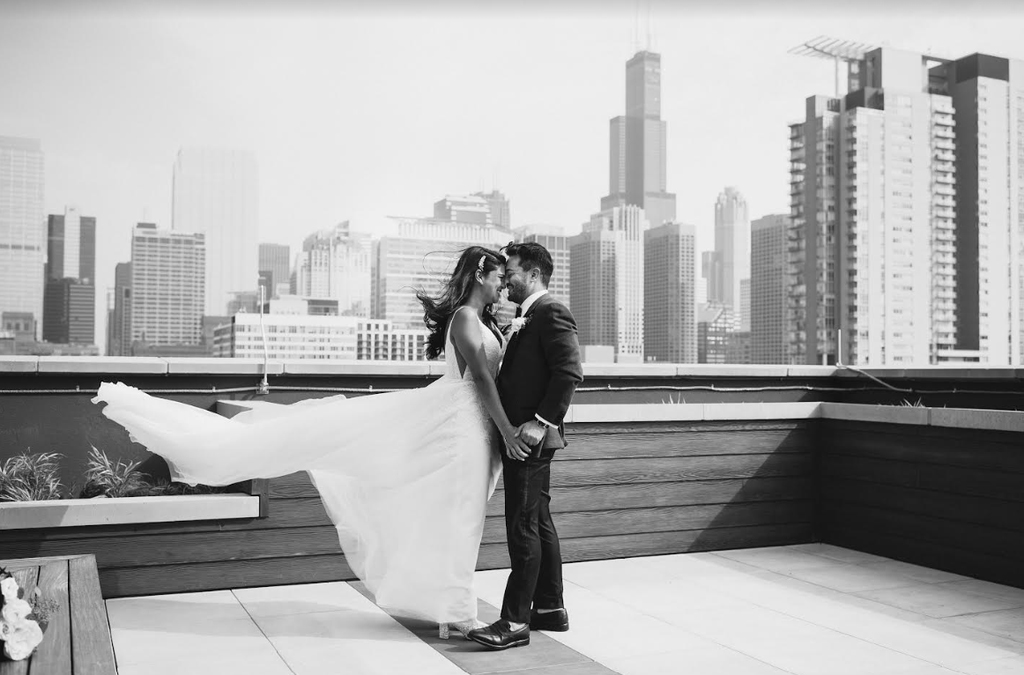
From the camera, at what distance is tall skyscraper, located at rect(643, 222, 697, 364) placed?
90188 mm

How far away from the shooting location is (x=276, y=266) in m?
66.8

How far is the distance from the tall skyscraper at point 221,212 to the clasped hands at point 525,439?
68471 mm

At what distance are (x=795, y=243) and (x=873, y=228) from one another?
7.12 m

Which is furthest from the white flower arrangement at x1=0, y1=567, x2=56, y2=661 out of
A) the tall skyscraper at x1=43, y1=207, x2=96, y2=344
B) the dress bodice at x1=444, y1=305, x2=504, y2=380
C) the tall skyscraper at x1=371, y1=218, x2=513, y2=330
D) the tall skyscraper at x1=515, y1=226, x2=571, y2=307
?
the tall skyscraper at x1=43, y1=207, x2=96, y2=344

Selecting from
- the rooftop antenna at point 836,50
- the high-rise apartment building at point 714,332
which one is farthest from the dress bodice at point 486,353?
the high-rise apartment building at point 714,332

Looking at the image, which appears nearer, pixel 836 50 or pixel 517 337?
pixel 517 337

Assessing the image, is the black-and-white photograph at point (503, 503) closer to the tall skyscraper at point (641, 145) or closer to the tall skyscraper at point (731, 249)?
the tall skyscraper at point (731, 249)

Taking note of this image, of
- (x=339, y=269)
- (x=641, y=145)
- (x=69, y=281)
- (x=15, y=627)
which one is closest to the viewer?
(x=15, y=627)

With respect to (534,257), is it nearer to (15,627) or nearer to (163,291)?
(15,627)

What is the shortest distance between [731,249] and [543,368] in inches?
4985

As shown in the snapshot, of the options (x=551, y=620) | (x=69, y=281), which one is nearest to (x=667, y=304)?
(x=69, y=281)

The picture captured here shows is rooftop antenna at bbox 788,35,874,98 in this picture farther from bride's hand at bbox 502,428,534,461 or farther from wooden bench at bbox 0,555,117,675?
wooden bench at bbox 0,555,117,675

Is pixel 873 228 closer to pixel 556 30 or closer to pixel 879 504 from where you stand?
pixel 556 30

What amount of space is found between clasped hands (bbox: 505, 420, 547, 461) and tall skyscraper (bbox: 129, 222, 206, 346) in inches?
2951
